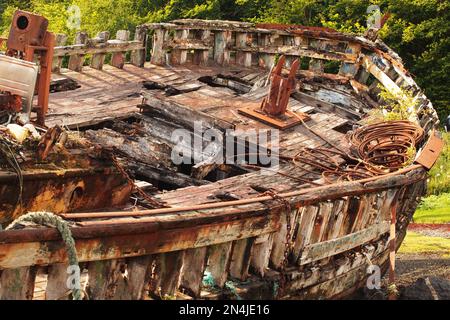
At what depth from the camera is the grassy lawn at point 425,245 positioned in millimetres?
14190

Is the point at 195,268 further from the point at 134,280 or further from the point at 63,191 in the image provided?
the point at 63,191

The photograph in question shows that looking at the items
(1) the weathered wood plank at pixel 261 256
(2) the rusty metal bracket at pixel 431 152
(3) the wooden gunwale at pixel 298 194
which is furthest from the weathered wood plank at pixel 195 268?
(2) the rusty metal bracket at pixel 431 152

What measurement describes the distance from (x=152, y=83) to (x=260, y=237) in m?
7.17

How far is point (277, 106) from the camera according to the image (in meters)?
12.3

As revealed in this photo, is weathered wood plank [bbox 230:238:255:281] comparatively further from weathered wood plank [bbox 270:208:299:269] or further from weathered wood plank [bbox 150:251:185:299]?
weathered wood plank [bbox 150:251:185:299]

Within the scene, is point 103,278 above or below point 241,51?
above

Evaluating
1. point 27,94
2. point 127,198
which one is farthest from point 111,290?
point 27,94

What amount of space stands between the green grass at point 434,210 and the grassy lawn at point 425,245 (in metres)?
1.54

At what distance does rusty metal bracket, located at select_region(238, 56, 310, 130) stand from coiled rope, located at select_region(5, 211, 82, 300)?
6.82 m

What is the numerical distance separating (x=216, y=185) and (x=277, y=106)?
3635 millimetres

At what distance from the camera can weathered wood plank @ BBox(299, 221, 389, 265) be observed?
8016mm

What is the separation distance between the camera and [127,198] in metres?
7.71

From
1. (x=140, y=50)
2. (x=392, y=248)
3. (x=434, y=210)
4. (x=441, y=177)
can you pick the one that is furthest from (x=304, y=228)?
(x=441, y=177)

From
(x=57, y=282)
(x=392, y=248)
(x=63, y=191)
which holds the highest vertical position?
(x=63, y=191)
